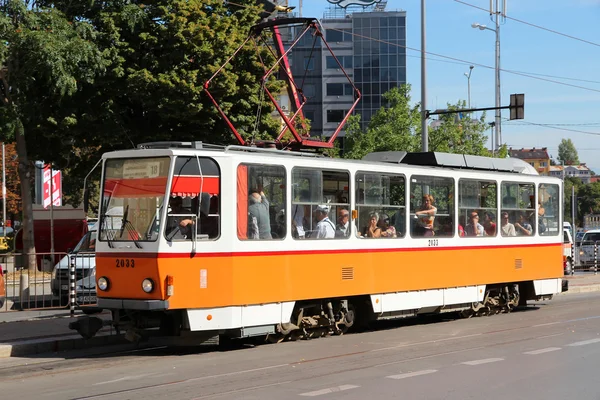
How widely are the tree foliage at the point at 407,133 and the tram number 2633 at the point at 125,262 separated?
119 feet

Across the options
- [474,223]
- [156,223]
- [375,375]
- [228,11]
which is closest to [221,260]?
[156,223]

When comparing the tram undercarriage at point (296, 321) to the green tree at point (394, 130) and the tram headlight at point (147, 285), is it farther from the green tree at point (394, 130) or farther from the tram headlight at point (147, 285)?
the green tree at point (394, 130)

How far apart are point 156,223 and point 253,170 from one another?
1.83 metres

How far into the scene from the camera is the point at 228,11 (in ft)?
108

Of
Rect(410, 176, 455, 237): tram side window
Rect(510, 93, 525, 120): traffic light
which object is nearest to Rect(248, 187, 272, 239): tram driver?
→ Rect(410, 176, 455, 237): tram side window

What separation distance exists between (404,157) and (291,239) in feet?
14.9

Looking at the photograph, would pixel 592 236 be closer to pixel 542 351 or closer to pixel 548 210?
pixel 548 210

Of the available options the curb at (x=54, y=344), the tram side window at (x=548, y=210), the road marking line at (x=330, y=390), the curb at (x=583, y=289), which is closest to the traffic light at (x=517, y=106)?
the curb at (x=583, y=289)

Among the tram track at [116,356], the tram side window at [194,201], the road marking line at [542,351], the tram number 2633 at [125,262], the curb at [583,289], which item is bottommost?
the curb at [583,289]

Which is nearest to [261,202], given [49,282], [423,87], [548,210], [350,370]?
[350,370]

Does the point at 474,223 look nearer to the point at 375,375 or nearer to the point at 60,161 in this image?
the point at 375,375

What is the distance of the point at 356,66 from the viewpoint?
294 feet

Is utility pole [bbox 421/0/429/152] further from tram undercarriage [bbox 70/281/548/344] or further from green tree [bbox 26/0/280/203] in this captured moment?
tram undercarriage [bbox 70/281/548/344]

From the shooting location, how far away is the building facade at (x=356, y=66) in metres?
88.9
